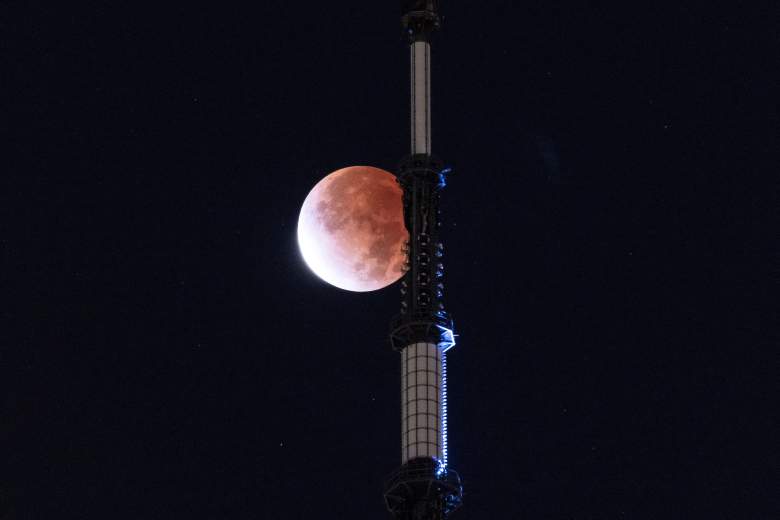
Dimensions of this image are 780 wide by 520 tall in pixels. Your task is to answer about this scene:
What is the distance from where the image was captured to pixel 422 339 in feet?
549

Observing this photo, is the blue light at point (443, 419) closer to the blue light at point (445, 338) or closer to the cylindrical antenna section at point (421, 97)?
the blue light at point (445, 338)

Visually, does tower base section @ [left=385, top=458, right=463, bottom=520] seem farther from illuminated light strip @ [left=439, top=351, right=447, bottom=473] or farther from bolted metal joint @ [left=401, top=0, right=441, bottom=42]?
bolted metal joint @ [left=401, top=0, right=441, bottom=42]

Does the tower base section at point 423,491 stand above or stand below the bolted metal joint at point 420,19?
below

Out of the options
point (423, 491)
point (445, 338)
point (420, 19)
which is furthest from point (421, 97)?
point (423, 491)

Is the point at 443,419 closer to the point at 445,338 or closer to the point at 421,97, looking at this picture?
the point at 445,338

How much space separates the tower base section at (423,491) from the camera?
525 ft

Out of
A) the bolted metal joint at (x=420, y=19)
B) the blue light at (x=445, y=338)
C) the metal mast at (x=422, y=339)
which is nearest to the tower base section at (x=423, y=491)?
the metal mast at (x=422, y=339)

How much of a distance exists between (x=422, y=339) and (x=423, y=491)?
14.8m

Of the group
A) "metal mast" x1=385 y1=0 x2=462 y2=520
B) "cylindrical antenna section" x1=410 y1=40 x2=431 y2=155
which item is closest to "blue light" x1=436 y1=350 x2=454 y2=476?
"metal mast" x1=385 y1=0 x2=462 y2=520

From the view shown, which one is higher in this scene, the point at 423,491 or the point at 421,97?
the point at 421,97

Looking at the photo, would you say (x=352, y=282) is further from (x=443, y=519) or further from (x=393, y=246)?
(x=443, y=519)

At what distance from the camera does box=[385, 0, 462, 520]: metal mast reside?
528 ft

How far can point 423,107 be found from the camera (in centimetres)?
18138

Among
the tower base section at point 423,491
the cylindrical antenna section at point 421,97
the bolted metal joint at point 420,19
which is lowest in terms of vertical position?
the tower base section at point 423,491
